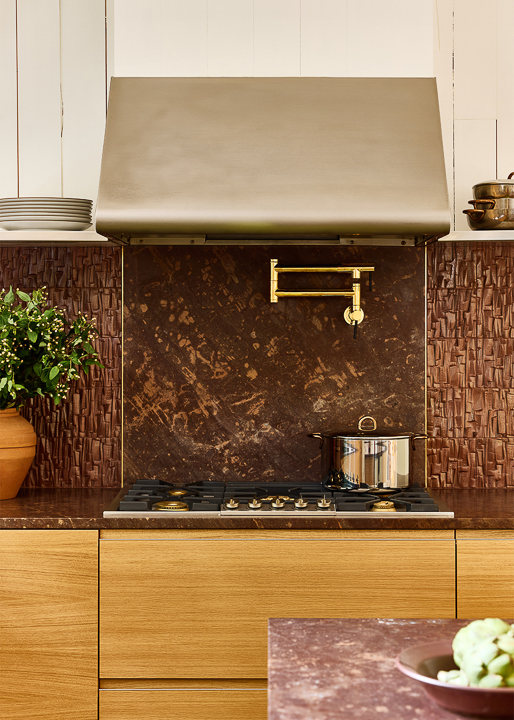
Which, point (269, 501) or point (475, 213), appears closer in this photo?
point (269, 501)

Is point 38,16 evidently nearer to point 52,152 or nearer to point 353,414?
point 52,152

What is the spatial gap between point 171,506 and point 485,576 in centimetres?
97

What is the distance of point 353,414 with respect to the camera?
2.69m

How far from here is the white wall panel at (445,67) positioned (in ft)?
8.79

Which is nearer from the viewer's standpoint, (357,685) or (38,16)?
(357,685)

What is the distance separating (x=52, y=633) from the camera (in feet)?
6.92

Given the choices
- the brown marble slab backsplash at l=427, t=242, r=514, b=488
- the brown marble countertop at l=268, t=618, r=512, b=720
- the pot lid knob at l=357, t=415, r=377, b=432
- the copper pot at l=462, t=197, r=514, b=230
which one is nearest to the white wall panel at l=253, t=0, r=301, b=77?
the copper pot at l=462, t=197, r=514, b=230

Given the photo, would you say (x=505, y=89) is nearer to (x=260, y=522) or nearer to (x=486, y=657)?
(x=260, y=522)

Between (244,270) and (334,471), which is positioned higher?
(244,270)

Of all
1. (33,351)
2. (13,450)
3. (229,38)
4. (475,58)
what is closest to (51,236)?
(33,351)

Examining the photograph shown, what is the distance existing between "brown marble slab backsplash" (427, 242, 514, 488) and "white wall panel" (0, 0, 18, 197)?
5.41ft

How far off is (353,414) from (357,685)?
5.60 ft

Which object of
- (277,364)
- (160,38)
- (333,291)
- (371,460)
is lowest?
(371,460)

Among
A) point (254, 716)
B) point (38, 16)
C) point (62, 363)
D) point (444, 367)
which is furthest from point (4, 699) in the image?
point (38, 16)
